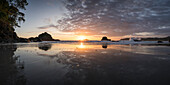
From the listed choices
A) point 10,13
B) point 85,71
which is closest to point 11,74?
point 85,71

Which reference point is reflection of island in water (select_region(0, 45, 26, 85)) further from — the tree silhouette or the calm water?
the tree silhouette

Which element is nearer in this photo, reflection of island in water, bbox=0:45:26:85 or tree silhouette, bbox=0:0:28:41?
reflection of island in water, bbox=0:45:26:85

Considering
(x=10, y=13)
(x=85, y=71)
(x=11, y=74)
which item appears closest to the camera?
(x=11, y=74)

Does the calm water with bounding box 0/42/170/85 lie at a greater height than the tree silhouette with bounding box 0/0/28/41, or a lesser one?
lesser

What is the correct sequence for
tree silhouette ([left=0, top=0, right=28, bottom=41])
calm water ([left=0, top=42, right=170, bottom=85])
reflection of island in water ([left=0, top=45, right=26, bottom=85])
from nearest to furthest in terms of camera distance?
reflection of island in water ([left=0, top=45, right=26, bottom=85]) < calm water ([left=0, top=42, right=170, bottom=85]) < tree silhouette ([left=0, top=0, right=28, bottom=41])

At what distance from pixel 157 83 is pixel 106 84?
7.62ft

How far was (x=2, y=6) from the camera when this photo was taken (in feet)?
38.2

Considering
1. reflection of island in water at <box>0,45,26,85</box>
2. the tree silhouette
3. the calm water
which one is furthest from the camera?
the tree silhouette

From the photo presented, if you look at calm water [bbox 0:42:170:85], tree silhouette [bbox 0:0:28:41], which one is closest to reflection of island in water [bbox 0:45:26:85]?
calm water [bbox 0:42:170:85]

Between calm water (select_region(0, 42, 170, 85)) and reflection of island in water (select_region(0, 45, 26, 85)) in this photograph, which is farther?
calm water (select_region(0, 42, 170, 85))

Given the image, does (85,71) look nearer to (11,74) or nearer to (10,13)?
(11,74)

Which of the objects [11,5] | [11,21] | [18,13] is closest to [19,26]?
[11,21]

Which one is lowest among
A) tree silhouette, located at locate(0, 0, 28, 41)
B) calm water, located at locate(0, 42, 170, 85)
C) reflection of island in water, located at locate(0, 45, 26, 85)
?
calm water, located at locate(0, 42, 170, 85)

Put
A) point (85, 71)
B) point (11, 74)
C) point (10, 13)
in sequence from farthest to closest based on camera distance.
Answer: point (10, 13) → point (85, 71) → point (11, 74)
